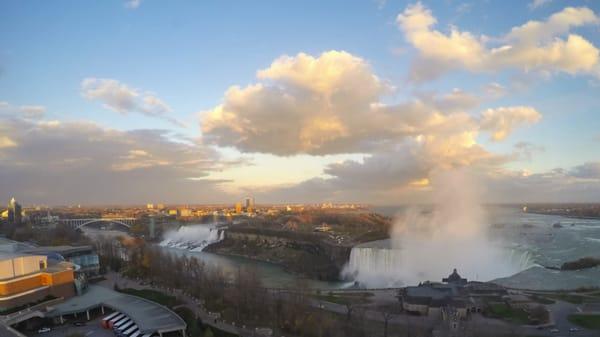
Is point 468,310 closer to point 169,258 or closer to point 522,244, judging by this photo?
point 169,258

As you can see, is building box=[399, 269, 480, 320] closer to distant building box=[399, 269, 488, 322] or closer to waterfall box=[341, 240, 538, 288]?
distant building box=[399, 269, 488, 322]

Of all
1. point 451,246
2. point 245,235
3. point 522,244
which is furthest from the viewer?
point 245,235

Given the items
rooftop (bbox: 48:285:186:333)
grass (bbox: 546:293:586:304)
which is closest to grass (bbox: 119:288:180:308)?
rooftop (bbox: 48:285:186:333)

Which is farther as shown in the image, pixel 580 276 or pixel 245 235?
pixel 245 235

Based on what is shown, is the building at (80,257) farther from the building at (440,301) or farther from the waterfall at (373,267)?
the building at (440,301)

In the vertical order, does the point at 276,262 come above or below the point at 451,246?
below

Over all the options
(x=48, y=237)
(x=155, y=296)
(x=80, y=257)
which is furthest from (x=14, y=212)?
(x=155, y=296)

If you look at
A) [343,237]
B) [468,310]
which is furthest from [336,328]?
[343,237]

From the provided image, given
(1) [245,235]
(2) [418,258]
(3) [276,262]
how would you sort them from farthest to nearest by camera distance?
(1) [245,235] → (3) [276,262] → (2) [418,258]
